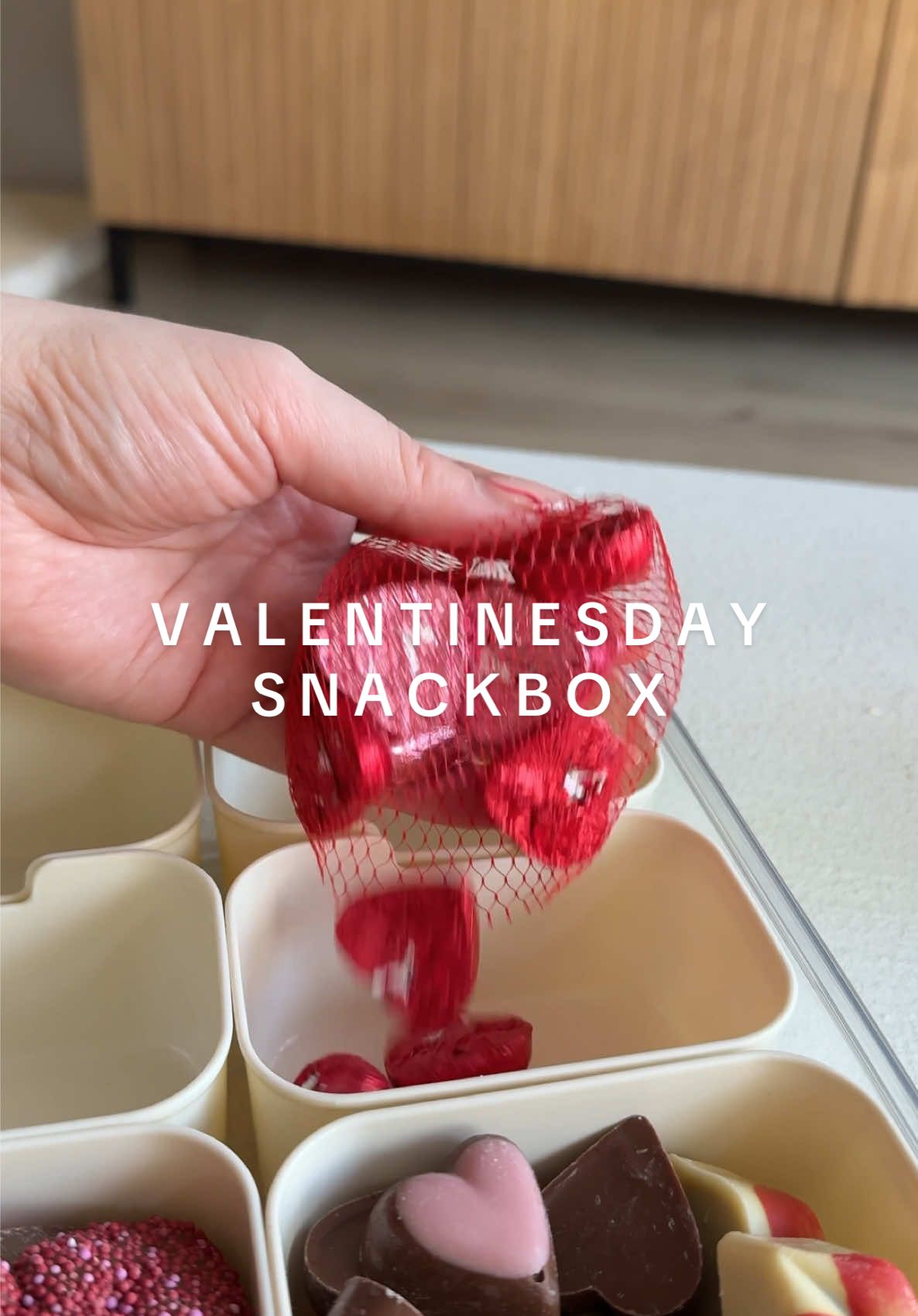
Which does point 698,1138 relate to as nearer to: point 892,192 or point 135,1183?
point 135,1183

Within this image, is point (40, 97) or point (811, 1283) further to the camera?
point (40, 97)

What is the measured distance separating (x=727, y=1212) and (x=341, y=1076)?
14cm

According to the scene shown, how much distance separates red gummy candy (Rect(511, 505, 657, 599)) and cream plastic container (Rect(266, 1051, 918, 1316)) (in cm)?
17

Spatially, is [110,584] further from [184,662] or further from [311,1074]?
[311,1074]

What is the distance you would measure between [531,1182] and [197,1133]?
0.33 ft

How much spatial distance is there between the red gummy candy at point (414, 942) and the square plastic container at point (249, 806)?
0.03m

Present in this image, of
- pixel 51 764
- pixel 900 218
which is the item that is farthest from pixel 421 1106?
pixel 900 218

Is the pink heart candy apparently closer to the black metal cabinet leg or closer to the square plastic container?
the square plastic container

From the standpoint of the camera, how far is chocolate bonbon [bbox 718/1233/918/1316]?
0.33m

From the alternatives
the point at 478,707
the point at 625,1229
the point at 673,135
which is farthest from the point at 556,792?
the point at 673,135

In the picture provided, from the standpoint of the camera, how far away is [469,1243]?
1.15 feet

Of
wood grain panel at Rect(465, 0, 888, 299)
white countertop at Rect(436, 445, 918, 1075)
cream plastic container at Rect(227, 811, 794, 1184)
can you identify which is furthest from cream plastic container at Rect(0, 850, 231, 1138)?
wood grain panel at Rect(465, 0, 888, 299)

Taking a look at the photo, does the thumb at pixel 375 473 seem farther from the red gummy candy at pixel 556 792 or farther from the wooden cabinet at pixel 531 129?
the wooden cabinet at pixel 531 129

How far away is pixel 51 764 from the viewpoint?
1.96ft
